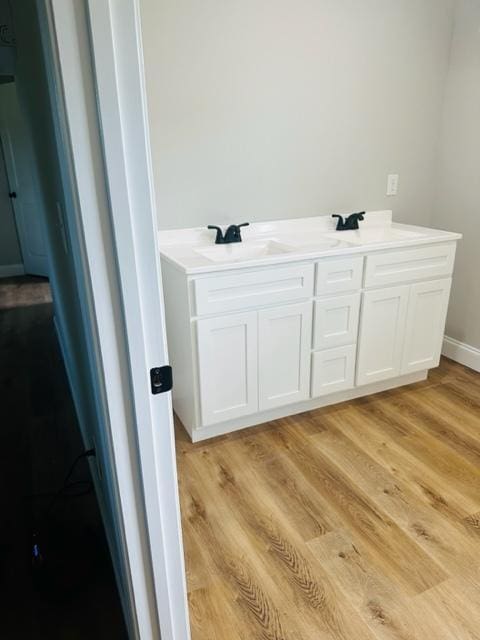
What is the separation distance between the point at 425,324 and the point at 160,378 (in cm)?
211

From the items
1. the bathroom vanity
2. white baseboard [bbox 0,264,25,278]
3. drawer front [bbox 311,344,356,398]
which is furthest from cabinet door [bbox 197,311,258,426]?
white baseboard [bbox 0,264,25,278]

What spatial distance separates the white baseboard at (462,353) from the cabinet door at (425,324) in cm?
40

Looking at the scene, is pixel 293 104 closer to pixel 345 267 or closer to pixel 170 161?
pixel 170 161

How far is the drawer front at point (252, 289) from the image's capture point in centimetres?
197

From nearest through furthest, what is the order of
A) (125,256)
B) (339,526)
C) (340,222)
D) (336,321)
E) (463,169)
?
(125,256) < (339,526) < (336,321) < (340,222) < (463,169)

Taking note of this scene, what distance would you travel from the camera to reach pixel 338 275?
2.25 m

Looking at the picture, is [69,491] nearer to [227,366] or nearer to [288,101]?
[227,366]

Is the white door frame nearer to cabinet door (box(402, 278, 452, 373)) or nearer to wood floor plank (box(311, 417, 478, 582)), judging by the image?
wood floor plank (box(311, 417, 478, 582))

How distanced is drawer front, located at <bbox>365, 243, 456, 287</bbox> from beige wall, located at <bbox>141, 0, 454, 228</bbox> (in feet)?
1.91

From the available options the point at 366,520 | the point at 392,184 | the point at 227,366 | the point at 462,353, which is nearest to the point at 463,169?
the point at 392,184

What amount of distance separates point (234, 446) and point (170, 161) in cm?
146

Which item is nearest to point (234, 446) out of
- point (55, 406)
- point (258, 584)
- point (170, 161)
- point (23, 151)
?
point (258, 584)

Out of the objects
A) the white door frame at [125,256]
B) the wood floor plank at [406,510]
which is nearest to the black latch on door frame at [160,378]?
the white door frame at [125,256]

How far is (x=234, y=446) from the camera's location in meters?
2.24
